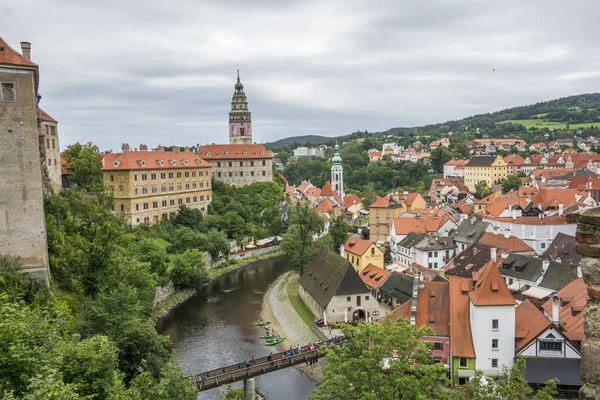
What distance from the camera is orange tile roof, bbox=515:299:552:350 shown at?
21703 mm

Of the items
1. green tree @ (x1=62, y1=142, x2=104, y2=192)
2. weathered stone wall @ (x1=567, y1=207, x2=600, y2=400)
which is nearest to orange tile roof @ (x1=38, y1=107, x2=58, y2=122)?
green tree @ (x1=62, y1=142, x2=104, y2=192)

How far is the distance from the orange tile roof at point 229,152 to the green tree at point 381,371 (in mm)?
55561

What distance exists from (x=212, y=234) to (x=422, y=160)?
255ft

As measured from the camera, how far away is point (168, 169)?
56062 millimetres

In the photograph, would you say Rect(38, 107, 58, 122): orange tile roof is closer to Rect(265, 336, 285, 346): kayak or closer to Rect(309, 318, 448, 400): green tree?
Rect(265, 336, 285, 346): kayak

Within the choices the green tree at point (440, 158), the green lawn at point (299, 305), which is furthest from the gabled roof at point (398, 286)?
the green tree at point (440, 158)

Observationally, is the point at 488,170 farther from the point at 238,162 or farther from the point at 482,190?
the point at 238,162

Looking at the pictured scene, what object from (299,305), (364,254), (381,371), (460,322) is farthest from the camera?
(364,254)

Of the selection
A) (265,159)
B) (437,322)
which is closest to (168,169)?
(265,159)

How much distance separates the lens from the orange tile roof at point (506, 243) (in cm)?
3719

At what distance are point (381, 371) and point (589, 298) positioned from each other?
11.5m

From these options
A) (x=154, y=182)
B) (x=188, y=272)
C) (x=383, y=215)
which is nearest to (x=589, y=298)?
(x=188, y=272)

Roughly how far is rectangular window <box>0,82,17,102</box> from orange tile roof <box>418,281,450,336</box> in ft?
68.9

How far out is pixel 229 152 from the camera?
7025 centimetres
